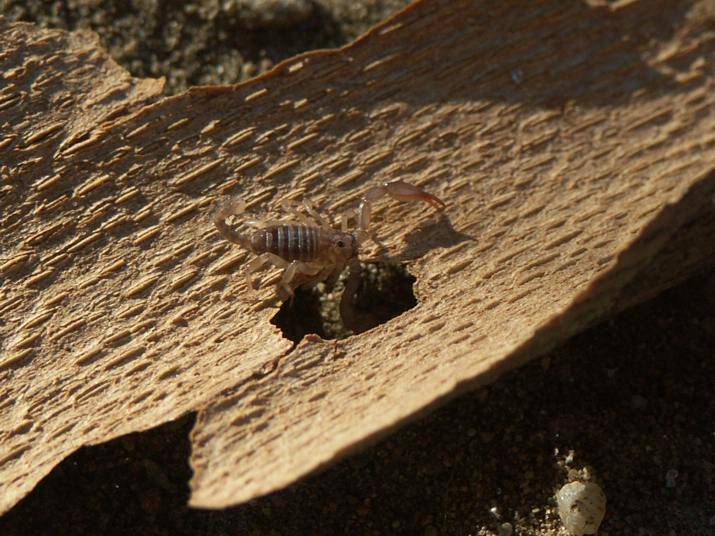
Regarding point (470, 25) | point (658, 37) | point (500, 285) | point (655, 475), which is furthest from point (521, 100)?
point (655, 475)

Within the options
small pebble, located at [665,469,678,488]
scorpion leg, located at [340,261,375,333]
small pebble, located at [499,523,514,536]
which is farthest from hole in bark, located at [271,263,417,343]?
small pebble, located at [665,469,678,488]

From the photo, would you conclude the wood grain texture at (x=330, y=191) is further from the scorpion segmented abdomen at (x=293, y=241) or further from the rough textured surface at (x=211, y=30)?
the rough textured surface at (x=211, y=30)

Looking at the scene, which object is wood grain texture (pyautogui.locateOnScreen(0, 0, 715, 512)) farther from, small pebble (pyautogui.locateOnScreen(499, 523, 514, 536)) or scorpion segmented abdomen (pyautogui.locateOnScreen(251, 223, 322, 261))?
small pebble (pyautogui.locateOnScreen(499, 523, 514, 536))

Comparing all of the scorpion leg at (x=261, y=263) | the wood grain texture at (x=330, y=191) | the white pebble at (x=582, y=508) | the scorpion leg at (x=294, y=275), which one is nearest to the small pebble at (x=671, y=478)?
the white pebble at (x=582, y=508)

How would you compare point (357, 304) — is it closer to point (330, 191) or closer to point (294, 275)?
point (294, 275)

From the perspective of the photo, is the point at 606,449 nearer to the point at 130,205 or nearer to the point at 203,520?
the point at 203,520
